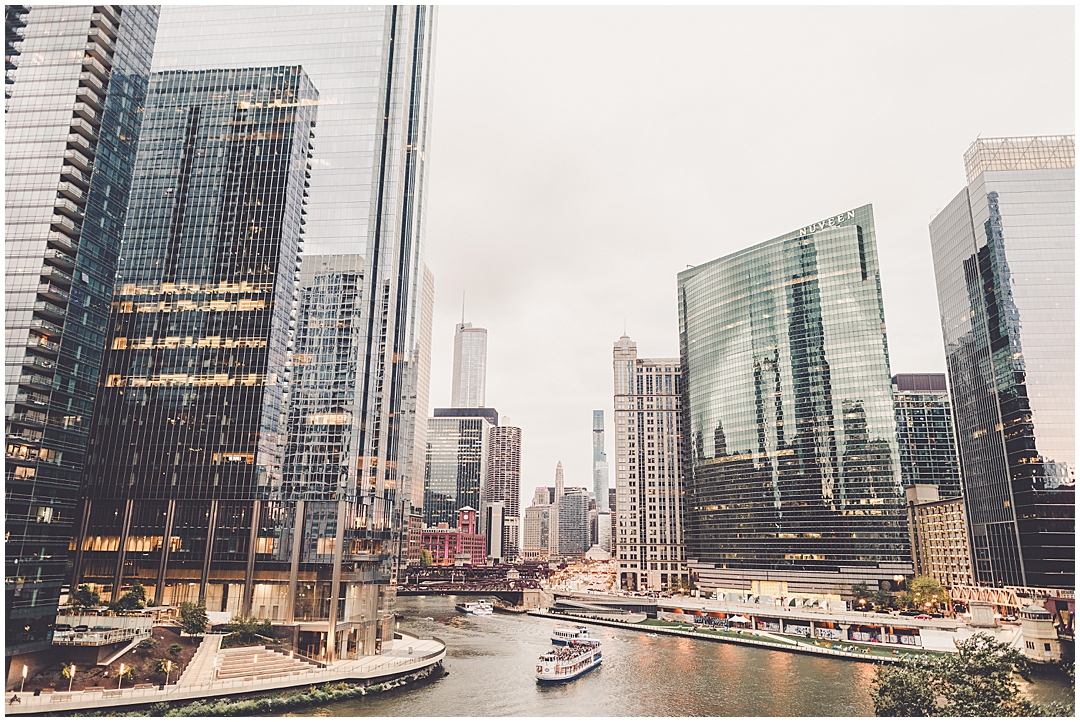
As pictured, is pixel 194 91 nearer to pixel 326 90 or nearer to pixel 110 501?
pixel 326 90

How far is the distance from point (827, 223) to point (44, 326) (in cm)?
15058

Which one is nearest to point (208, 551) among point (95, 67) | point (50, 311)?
point (50, 311)

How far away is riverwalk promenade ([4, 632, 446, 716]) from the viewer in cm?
5384

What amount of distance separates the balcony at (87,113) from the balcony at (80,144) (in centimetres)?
201

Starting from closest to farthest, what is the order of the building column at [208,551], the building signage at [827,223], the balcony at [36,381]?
the balcony at [36,381] → the building column at [208,551] → the building signage at [827,223]

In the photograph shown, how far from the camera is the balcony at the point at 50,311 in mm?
61625

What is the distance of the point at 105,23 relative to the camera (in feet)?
228

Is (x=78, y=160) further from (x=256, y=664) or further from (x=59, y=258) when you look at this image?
(x=256, y=664)

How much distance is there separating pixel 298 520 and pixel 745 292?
12318cm

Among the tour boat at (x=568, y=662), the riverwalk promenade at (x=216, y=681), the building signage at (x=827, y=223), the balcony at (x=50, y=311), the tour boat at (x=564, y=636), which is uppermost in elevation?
the building signage at (x=827, y=223)

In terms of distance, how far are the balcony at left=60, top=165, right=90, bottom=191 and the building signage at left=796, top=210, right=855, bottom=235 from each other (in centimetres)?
14266

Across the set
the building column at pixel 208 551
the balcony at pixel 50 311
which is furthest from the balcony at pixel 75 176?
the building column at pixel 208 551

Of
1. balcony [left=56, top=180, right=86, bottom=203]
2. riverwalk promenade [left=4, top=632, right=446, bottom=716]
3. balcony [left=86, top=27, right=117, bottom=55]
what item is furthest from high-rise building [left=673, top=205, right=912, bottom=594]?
balcony [left=56, top=180, right=86, bottom=203]

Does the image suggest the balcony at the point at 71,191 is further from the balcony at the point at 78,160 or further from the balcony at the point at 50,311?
the balcony at the point at 50,311
